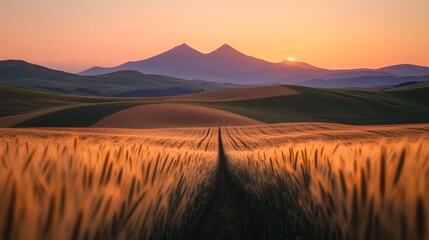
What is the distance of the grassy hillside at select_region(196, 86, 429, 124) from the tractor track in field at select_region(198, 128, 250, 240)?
5084cm

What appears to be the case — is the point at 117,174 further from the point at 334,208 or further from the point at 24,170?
the point at 334,208

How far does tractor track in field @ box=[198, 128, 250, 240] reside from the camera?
3.96 metres

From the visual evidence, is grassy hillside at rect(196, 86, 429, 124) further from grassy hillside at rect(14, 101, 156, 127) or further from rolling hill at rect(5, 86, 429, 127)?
grassy hillside at rect(14, 101, 156, 127)

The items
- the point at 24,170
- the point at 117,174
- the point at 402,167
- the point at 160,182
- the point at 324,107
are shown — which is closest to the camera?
the point at 24,170

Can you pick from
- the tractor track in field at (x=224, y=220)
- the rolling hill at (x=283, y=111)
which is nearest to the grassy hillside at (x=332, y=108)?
the rolling hill at (x=283, y=111)

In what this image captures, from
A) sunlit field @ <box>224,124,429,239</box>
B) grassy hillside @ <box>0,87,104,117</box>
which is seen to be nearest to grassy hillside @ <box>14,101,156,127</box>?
grassy hillside @ <box>0,87,104,117</box>

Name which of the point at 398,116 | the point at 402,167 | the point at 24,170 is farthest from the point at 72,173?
the point at 398,116

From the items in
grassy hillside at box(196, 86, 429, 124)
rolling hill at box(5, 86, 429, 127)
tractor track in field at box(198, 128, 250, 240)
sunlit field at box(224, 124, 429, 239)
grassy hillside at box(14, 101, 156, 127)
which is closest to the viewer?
sunlit field at box(224, 124, 429, 239)

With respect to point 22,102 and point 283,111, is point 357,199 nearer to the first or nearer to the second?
point 283,111

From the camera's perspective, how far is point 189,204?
435 cm

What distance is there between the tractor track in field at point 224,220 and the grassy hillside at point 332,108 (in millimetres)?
50837

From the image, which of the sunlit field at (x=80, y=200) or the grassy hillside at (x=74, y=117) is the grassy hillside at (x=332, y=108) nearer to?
the grassy hillside at (x=74, y=117)

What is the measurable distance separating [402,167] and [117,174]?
1.97m

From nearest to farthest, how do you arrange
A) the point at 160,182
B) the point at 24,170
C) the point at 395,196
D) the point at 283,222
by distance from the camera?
the point at 24,170
the point at 395,196
the point at 160,182
the point at 283,222
